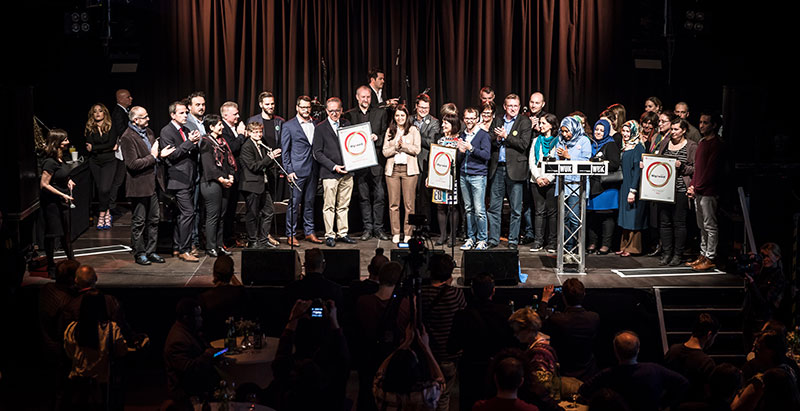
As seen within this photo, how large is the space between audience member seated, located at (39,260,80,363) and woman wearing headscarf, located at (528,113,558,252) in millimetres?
5393

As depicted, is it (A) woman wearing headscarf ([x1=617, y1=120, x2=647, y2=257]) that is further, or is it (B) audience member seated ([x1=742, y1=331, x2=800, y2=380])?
(A) woman wearing headscarf ([x1=617, y1=120, x2=647, y2=257])

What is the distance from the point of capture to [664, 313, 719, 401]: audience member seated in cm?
539

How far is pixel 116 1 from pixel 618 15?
7540 mm

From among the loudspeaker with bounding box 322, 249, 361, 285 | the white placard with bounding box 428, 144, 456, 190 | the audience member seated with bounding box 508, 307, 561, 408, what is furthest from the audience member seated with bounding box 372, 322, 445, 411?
the white placard with bounding box 428, 144, 456, 190

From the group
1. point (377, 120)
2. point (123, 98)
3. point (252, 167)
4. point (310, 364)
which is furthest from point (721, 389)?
point (123, 98)

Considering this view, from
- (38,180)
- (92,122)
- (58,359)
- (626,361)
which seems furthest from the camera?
(92,122)

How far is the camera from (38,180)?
9.47 m

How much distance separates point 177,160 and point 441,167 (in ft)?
9.74

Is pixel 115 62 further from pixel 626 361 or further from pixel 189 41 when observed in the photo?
pixel 626 361

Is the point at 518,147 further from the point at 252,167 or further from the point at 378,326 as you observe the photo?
the point at 378,326

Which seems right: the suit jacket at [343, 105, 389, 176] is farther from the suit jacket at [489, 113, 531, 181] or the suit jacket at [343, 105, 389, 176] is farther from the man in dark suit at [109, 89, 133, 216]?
the man in dark suit at [109, 89, 133, 216]

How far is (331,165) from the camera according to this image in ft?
32.3

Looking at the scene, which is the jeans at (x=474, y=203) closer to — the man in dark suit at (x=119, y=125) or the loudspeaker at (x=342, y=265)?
the loudspeaker at (x=342, y=265)

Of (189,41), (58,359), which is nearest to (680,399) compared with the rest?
(58,359)
